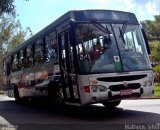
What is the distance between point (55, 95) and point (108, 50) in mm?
3096

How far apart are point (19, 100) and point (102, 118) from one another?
11.4 m

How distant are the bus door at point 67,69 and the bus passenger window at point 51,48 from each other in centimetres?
61

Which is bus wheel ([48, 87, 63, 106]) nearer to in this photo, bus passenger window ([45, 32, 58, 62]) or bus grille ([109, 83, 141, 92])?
bus passenger window ([45, 32, 58, 62])

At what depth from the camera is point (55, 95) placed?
1500 cm

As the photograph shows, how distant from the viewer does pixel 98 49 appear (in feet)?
42.8

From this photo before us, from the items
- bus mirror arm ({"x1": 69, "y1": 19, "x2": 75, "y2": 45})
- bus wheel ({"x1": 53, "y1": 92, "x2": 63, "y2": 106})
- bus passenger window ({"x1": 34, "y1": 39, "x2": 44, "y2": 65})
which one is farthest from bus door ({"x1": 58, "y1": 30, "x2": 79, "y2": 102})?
bus passenger window ({"x1": 34, "y1": 39, "x2": 44, "y2": 65})

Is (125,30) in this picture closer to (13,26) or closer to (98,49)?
(98,49)

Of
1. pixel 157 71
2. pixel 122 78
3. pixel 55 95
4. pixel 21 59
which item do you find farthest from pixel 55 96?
pixel 157 71

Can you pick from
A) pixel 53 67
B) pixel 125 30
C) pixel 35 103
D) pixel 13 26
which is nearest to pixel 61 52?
pixel 53 67

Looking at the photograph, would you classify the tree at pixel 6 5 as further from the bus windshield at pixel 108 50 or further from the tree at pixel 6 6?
the bus windshield at pixel 108 50

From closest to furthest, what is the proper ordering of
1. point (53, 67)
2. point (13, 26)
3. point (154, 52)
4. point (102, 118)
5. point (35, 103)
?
point (102, 118) < point (53, 67) < point (35, 103) < point (154, 52) < point (13, 26)

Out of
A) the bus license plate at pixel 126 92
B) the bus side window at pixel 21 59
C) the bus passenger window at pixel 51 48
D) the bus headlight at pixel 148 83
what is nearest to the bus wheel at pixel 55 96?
the bus passenger window at pixel 51 48

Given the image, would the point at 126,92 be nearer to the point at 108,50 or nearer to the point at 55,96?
the point at 108,50

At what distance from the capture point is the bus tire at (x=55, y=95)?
14.6m
